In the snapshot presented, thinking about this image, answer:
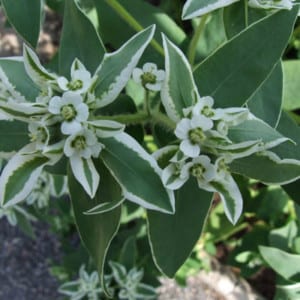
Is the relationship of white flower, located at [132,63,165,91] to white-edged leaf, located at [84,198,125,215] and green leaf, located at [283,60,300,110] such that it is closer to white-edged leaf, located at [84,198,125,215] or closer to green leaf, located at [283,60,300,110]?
white-edged leaf, located at [84,198,125,215]

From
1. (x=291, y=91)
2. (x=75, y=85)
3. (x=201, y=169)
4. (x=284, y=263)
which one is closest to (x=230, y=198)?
(x=201, y=169)

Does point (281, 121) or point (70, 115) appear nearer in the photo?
point (70, 115)

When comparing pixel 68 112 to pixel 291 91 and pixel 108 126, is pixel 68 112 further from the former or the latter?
pixel 291 91

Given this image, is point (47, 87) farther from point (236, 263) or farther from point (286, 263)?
point (236, 263)

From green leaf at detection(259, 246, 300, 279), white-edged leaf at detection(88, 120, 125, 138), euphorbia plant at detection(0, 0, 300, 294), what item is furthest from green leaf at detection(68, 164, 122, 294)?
green leaf at detection(259, 246, 300, 279)

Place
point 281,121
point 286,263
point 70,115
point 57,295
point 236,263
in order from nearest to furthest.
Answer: point 70,115, point 281,121, point 286,263, point 236,263, point 57,295

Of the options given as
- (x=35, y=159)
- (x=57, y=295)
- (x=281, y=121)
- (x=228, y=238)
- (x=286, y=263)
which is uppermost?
(x=35, y=159)

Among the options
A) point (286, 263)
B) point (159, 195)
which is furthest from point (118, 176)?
point (286, 263)
